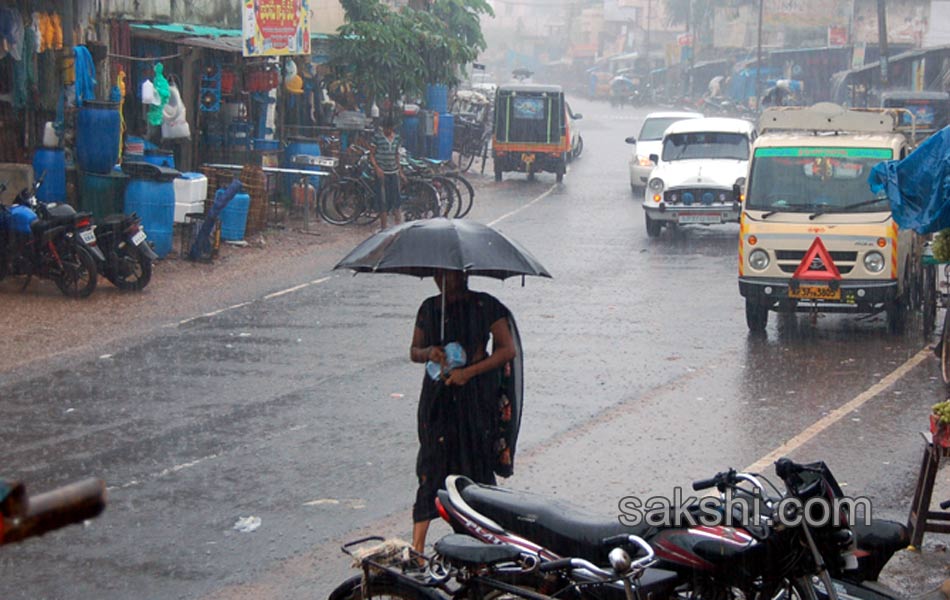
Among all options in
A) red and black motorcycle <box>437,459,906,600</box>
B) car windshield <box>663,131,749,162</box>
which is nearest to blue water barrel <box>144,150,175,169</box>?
car windshield <box>663,131,749,162</box>

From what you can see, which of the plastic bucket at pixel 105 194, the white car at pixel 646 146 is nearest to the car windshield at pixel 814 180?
the plastic bucket at pixel 105 194

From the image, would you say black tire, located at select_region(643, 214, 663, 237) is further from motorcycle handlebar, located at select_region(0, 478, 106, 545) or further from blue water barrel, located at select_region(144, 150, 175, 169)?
→ motorcycle handlebar, located at select_region(0, 478, 106, 545)

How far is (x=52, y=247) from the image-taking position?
1365 centimetres

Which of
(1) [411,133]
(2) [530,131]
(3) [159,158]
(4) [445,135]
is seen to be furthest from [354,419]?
(2) [530,131]

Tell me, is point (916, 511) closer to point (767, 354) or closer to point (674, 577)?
point (674, 577)

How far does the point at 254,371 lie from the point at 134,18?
10136 millimetres

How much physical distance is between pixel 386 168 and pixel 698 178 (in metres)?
4.95

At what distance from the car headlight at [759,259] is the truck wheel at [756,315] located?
33cm

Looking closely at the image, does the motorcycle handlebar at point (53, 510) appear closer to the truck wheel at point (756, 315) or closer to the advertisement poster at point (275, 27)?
the truck wheel at point (756, 315)

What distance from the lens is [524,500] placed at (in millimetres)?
4785

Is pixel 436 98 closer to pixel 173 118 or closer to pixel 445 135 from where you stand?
pixel 445 135

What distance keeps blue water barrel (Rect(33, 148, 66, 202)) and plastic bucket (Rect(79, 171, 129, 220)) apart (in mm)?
348

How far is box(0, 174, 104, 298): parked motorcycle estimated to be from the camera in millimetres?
13633

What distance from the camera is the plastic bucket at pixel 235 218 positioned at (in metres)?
17.6
